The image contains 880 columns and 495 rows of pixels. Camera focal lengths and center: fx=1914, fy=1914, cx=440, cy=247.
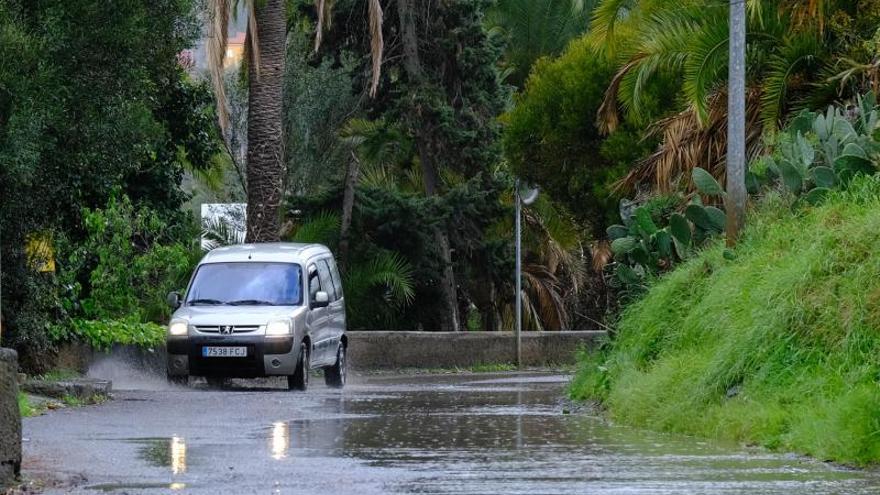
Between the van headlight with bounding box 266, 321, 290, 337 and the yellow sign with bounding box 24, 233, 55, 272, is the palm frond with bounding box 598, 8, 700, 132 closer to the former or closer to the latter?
the van headlight with bounding box 266, 321, 290, 337

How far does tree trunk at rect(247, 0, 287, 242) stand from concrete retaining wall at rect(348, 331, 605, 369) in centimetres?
240

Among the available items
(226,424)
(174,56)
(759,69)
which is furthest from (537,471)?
(759,69)

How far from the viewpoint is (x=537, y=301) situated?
146 feet

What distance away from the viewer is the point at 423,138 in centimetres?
4003

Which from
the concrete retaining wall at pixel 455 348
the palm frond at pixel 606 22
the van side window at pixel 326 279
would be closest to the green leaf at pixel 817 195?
the van side window at pixel 326 279

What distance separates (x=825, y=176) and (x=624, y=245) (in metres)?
3.46

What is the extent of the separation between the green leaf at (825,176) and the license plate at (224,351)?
298 inches

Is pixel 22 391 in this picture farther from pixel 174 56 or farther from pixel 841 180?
pixel 841 180

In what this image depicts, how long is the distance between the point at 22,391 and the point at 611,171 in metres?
18.4

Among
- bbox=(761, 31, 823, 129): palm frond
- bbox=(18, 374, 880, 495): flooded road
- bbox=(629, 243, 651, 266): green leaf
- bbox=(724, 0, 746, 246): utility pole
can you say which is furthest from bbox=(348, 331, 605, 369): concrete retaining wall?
bbox=(18, 374, 880, 495): flooded road

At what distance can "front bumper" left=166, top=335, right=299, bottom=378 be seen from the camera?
2234 cm

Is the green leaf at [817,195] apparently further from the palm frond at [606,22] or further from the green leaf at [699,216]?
the palm frond at [606,22]

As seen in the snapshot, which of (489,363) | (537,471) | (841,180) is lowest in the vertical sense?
(489,363)

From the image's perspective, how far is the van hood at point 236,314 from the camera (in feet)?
74.0
